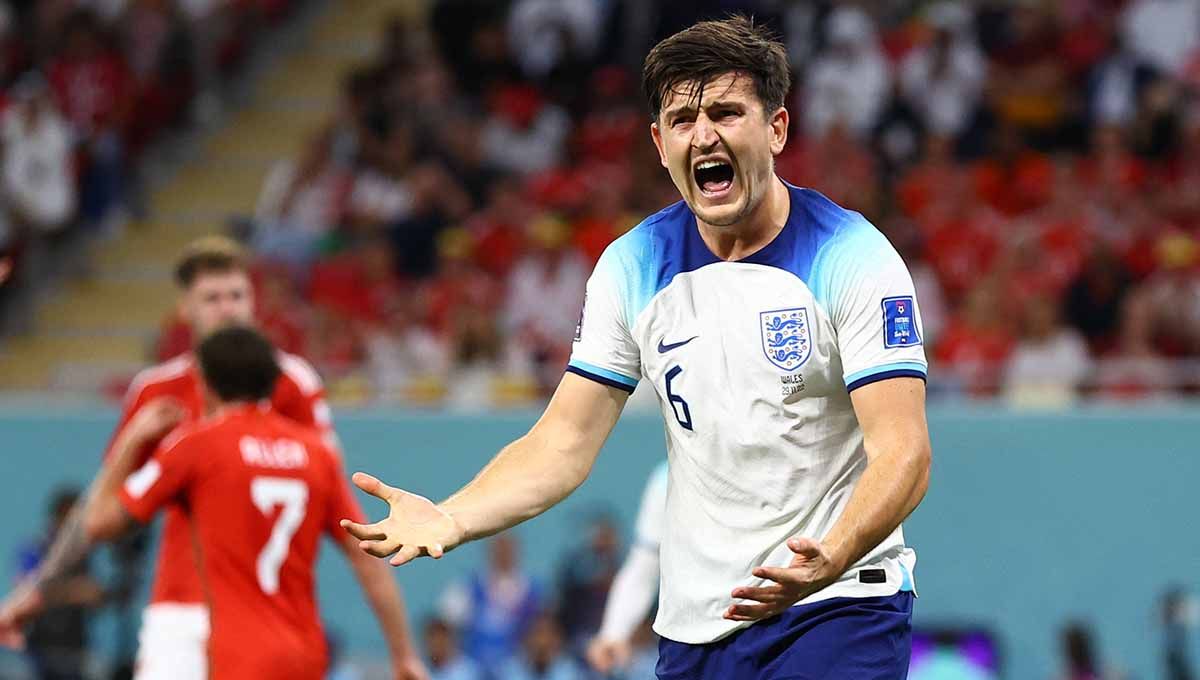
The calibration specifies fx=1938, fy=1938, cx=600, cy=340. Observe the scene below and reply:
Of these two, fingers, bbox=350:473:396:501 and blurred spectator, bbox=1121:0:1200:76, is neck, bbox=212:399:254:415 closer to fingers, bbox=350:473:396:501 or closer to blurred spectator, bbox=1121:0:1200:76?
fingers, bbox=350:473:396:501

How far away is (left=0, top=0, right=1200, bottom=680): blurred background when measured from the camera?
11367 mm

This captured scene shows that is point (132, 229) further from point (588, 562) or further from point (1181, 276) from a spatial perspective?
point (1181, 276)

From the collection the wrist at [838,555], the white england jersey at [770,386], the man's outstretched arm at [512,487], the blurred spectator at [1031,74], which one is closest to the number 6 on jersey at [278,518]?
the man's outstretched arm at [512,487]

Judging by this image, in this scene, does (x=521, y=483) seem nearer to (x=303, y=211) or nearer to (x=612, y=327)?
(x=612, y=327)

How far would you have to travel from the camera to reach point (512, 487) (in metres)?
4.48

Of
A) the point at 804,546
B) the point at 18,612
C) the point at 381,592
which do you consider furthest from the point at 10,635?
the point at 804,546

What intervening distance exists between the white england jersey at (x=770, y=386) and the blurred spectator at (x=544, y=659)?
620 cm

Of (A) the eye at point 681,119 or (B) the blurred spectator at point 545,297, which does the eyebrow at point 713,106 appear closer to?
(A) the eye at point 681,119

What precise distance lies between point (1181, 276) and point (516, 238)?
4719mm

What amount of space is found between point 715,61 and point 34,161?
38.3 feet

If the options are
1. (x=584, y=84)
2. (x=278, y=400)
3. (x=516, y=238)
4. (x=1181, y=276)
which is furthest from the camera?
(x=584, y=84)

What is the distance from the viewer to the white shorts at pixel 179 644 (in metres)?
6.56

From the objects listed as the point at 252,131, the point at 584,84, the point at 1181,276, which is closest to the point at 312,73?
the point at 252,131

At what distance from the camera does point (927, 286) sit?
1198cm
